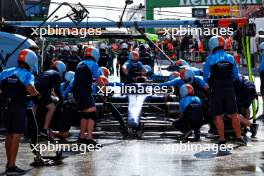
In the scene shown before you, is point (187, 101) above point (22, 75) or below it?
below

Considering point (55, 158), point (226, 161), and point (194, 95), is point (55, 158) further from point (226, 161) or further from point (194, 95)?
point (194, 95)

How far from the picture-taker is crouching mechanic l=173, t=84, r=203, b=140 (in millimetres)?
11359

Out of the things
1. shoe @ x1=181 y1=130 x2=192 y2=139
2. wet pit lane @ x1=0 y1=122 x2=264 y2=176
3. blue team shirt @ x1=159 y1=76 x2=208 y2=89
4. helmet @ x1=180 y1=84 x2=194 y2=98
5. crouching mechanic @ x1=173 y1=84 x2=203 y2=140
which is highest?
blue team shirt @ x1=159 y1=76 x2=208 y2=89

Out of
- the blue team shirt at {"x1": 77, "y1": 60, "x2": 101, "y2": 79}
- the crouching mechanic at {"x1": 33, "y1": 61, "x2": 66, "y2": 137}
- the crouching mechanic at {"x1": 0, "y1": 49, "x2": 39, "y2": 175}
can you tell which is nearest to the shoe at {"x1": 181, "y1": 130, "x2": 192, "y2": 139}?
the blue team shirt at {"x1": 77, "y1": 60, "x2": 101, "y2": 79}

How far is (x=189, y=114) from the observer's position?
11383 mm

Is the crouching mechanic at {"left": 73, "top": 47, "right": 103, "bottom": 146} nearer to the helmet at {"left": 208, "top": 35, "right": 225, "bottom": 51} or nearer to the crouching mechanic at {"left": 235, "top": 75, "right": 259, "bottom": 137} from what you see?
the helmet at {"left": 208, "top": 35, "right": 225, "bottom": 51}

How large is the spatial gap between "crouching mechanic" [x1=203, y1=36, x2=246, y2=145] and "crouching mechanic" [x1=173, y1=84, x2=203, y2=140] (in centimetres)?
66

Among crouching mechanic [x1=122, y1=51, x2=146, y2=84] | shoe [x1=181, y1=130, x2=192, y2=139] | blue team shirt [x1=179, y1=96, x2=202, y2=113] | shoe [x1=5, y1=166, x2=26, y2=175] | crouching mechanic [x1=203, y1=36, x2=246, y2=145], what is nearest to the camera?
shoe [x1=5, y1=166, x2=26, y2=175]

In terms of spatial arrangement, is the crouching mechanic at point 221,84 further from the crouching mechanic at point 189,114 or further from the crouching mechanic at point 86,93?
the crouching mechanic at point 86,93

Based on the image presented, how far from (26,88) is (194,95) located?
15.3ft

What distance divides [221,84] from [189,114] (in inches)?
40.2

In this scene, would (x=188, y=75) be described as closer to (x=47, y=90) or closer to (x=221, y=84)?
(x=221, y=84)

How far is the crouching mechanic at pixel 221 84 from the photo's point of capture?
34.8 ft

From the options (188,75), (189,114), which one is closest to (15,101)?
(189,114)
